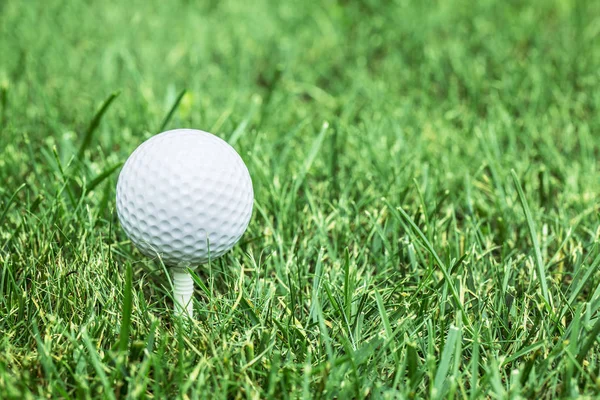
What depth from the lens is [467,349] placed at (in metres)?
1.63

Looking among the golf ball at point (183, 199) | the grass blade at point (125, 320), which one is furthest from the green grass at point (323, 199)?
the golf ball at point (183, 199)

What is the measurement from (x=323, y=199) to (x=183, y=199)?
0.76 meters

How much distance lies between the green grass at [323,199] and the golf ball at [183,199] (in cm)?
12

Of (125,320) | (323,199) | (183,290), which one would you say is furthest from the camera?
(323,199)

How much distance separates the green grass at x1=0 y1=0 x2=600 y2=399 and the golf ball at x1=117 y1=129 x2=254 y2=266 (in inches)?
4.8

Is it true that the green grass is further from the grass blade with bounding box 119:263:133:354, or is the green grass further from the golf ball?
the golf ball

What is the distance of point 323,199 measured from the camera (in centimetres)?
223

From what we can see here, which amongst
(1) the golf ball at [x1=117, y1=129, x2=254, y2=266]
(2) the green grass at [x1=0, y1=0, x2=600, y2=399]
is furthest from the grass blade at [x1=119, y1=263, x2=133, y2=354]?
(1) the golf ball at [x1=117, y1=129, x2=254, y2=266]

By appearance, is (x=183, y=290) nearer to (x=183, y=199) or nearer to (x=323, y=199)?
(x=183, y=199)

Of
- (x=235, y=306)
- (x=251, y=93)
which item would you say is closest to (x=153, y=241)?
(x=235, y=306)

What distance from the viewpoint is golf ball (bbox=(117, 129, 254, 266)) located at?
5.16 feet

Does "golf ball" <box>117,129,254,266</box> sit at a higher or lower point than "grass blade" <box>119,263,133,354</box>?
higher

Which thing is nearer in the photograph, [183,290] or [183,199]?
[183,199]

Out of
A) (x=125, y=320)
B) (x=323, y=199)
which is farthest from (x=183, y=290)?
(x=323, y=199)
